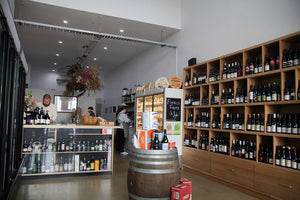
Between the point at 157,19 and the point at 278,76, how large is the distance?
3961 mm

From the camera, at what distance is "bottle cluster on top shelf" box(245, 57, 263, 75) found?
4.08m

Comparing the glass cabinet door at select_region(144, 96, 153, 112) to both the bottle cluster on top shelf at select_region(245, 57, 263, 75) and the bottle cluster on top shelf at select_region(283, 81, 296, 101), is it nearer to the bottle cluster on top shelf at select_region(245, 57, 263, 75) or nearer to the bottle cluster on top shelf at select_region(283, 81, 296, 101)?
the bottle cluster on top shelf at select_region(245, 57, 263, 75)

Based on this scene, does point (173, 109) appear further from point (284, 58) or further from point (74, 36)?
point (74, 36)

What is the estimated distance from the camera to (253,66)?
13.9 feet

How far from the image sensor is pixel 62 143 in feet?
16.1

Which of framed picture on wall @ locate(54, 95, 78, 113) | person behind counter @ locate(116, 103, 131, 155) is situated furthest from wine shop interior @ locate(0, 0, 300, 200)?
framed picture on wall @ locate(54, 95, 78, 113)

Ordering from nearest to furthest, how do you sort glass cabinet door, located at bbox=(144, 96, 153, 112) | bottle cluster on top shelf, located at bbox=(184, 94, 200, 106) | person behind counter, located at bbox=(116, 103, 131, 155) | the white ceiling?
bottle cluster on top shelf, located at bbox=(184, 94, 200, 106), the white ceiling, glass cabinet door, located at bbox=(144, 96, 153, 112), person behind counter, located at bbox=(116, 103, 131, 155)

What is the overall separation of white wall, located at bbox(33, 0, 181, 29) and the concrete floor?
4.24 metres

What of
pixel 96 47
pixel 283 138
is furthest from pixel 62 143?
pixel 96 47

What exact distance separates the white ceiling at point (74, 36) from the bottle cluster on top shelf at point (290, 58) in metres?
3.96

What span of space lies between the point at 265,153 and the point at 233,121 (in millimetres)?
973

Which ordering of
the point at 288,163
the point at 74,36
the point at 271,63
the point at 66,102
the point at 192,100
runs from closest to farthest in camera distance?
the point at 288,163 < the point at 271,63 < the point at 192,100 < the point at 74,36 < the point at 66,102

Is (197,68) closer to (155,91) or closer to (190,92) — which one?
(190,92)

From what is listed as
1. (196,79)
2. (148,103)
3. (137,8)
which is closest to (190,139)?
(196,79)
